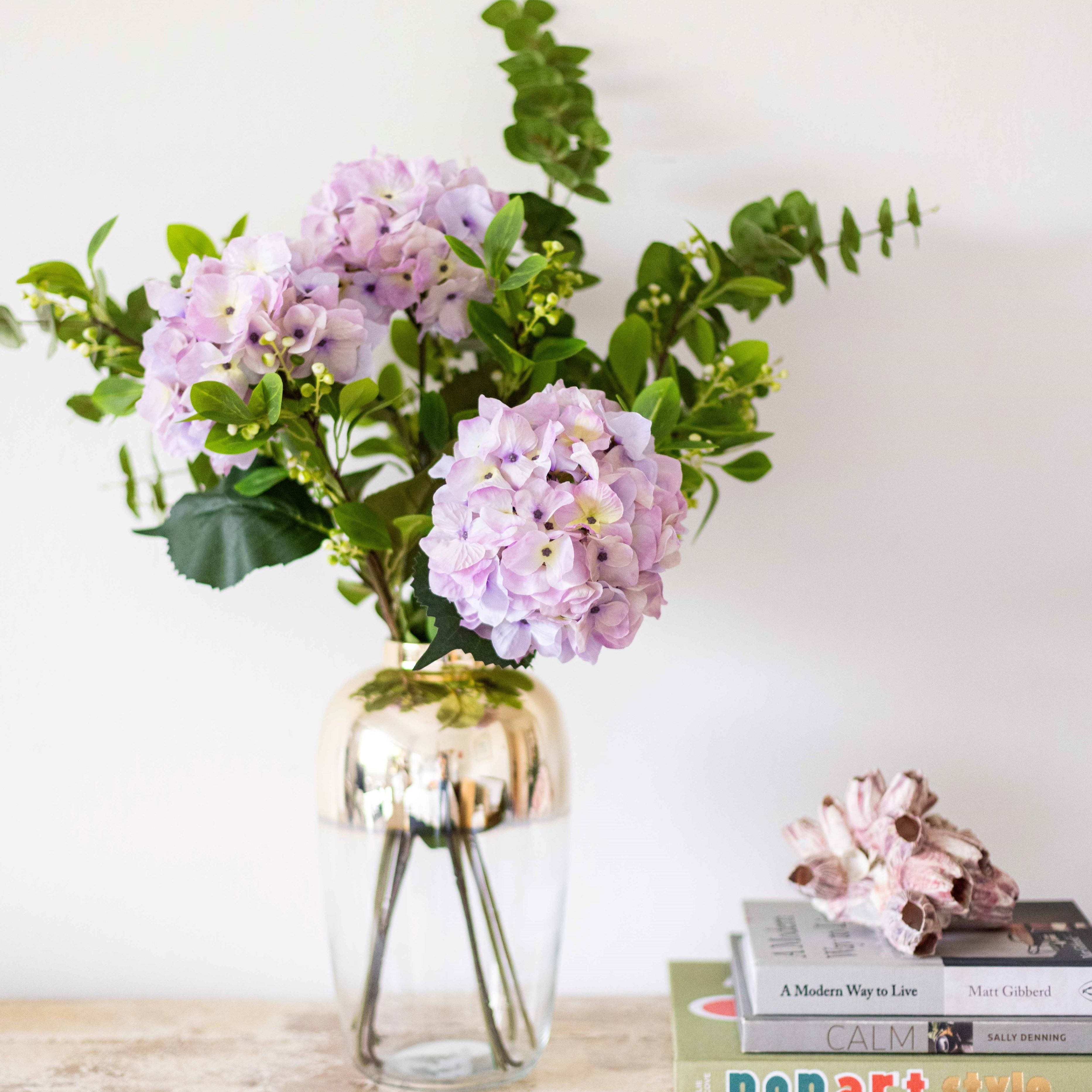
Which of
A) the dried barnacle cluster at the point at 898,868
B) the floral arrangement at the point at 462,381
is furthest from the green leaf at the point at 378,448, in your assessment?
the dried barnacle cluster at the point at 898,868

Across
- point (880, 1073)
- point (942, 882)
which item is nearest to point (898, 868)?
point (942, 882)

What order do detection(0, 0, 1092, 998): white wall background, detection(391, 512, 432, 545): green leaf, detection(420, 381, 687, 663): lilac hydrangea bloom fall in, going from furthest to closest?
detection(0, 0, 1092, 998): white wall background
detection(391, 512, 432, 545): green leaf
detection(420, 381, 687, 663): lilac hydrangea bloom

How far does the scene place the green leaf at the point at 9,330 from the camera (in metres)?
0.76

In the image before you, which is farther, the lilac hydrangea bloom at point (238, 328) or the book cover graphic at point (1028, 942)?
the book cover graphic at point (1028, 942)

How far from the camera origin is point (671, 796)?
0.99m

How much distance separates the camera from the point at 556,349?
28.0 inches

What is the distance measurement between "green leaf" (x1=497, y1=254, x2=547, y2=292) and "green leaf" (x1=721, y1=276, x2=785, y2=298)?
19cm

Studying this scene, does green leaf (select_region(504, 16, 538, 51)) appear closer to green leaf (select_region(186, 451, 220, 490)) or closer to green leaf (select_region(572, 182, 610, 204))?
green leaf (select_region(572, 182, 610, 204))

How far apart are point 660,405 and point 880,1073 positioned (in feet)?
1.60

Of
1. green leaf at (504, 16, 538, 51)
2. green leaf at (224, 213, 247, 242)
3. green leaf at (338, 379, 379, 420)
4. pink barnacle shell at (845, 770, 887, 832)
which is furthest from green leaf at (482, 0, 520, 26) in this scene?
pink barnacle shell at (845, 770, 887, 832)

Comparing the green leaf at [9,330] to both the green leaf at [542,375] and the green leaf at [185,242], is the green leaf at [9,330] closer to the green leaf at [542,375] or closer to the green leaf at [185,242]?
the green leaf at [185,242]

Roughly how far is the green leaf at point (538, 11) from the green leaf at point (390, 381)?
0.32 m

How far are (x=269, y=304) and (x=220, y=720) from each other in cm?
49

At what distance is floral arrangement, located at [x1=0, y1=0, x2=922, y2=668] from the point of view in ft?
1.98
